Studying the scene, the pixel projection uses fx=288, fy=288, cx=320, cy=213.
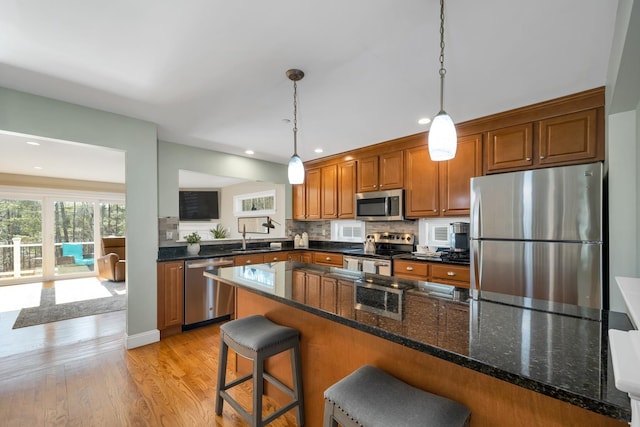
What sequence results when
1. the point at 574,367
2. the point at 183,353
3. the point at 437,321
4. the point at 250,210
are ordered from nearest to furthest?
the point at 574,367
the point at 437,321
the point at 183,353
the point at 250,210

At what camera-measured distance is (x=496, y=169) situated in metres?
2.89

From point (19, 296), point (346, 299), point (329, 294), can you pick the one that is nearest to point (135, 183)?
point (329, 294)

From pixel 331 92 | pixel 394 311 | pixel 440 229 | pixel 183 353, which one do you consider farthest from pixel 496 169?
pixel 183 353

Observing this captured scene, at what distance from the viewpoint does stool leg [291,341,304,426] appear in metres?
1.66

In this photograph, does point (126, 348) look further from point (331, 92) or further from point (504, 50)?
point (504, 50)

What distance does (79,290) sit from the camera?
17.5 feet

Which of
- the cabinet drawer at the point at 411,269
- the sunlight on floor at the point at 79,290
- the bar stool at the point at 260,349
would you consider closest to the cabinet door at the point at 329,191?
the cabinet drawer at the point at 411,269

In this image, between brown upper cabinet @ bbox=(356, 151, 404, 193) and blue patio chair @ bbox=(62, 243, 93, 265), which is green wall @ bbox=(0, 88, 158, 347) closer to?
brown upper cabinet @ bbox=(356, 151, 404, 193)

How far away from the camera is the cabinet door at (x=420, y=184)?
11.1 ft

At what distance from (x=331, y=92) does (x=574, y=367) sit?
7.28 feet

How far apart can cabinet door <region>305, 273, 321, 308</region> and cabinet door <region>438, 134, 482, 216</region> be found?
6.68 feet

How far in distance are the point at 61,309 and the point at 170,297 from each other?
225 centimetres

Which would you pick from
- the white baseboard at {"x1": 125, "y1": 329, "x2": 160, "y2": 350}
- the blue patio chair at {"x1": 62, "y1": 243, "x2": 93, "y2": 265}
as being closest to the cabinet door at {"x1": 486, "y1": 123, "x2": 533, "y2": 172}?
the white baseboard at {"x1": 125, "y1": 329, "x2": 160, "y2": 350}

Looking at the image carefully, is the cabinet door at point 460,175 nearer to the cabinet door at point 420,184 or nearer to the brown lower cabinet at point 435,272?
the cabinet door at point 420,184
